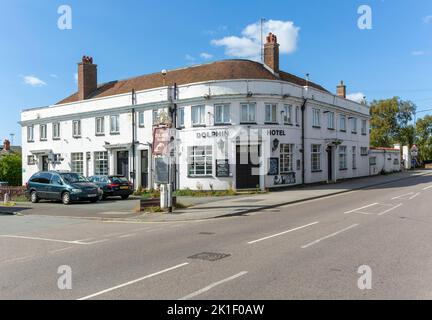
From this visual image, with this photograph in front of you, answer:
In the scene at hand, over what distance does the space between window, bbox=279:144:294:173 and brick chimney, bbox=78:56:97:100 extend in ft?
65.0

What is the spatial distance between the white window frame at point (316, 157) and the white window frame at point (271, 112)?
5.13 meters

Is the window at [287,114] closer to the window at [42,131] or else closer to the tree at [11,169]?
the window at [42,131]

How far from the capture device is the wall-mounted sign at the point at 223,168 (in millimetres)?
25828

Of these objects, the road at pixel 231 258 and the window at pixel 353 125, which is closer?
the road at pixel 231 258

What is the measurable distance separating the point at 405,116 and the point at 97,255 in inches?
2647

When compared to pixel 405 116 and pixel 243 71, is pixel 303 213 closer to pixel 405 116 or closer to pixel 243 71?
pixel 243 71

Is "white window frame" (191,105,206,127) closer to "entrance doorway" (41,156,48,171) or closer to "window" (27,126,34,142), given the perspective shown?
"entrance doorway" (41,156,48,171)

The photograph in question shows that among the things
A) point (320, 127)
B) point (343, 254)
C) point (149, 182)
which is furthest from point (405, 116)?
point (343, 254)

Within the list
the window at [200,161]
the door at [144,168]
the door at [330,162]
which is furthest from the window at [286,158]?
the door at [144,168]

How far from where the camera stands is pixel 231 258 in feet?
26.1

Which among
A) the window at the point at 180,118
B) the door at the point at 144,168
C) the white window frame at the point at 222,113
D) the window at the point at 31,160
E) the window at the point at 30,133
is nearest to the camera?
the white window frame at the point at 222,113

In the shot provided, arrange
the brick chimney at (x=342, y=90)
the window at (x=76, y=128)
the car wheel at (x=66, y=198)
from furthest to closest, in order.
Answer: the brick chimney at (x=342, y=90) < the window at (x=76, y=128) < the car wheel at (x=66, y=198)

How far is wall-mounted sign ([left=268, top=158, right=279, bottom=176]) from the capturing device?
86.0ft

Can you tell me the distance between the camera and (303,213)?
48.7 ft
